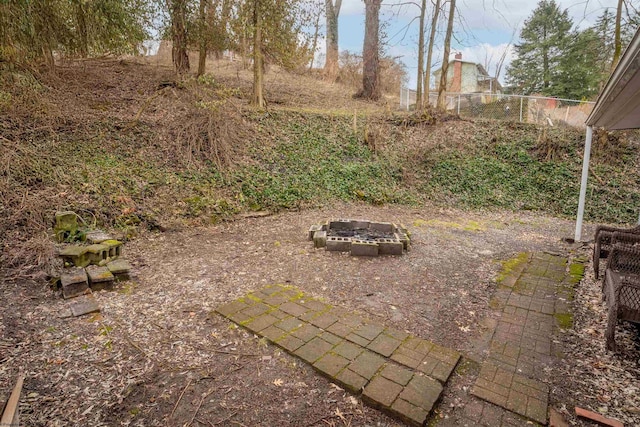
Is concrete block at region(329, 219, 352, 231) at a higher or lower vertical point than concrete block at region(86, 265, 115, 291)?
higher

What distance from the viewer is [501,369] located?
2369mm

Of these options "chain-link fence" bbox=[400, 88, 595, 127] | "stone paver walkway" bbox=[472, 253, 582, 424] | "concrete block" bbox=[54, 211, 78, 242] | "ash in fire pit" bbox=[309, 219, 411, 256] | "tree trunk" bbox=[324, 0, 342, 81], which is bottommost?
"stone paver walkway" bbox=[472, 253, 582, 424]

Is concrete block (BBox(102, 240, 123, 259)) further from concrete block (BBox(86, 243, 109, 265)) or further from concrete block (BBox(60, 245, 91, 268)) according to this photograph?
concrete block (BBox(60, 245, 91, 268))

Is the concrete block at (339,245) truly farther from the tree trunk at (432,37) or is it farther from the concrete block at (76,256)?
the tree trunk at (432,37)

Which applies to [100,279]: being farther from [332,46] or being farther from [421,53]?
[332,46]

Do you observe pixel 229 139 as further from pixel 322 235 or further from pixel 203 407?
pixel 203 407

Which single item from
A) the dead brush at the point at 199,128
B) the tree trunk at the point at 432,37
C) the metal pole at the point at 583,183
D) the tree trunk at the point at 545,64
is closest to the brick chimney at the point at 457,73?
the tree trunk at the point at 545,64

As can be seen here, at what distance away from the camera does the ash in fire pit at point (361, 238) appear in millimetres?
4672

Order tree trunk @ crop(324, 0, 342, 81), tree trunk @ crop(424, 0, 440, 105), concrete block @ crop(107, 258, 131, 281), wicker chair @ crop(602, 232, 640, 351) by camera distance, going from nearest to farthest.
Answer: wicker chair @ crop(602, 232, 640, 351)
concrete block @ crop(107, 258, 131, 281)
tree trunk @ crop(424, 0, 440, 105)
tree trunk @ crop(324, 0, 342, 81)

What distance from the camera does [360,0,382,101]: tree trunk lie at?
42.3ft

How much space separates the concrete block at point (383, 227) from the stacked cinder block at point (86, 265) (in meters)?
3.57

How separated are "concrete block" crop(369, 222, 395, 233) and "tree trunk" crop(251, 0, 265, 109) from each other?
5.74m

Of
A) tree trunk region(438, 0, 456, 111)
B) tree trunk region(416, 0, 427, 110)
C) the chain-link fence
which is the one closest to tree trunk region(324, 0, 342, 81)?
tree trunk region(416, 0, 427, 110)

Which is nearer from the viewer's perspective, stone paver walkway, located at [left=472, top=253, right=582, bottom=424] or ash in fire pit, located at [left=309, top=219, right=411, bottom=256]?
stone paver walkway, located at [left=472, top=253, right=582, bottom=424]
